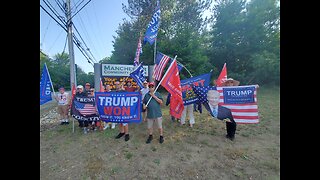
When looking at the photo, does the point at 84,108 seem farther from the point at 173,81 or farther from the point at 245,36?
the point at 245,36

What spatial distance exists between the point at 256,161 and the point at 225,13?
19.3 meters

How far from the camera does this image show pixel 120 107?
4414mm

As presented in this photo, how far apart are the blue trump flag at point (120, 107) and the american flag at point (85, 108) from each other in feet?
3.46

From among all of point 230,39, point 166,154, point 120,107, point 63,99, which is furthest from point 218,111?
point 230,39

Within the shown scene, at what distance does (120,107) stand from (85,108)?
1709mm

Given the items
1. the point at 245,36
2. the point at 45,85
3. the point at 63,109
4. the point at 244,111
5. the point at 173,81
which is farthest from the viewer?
the point at 245,36

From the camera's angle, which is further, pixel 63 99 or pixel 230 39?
pixel 230 39

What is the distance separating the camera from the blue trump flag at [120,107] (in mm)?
4414

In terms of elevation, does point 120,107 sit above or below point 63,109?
above

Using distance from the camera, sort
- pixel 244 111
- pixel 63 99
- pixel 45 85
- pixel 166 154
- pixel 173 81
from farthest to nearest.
→ 1. pixel 63 99
2. pixel 45 85
3. pixel 173 81
4. pixel 244 111
5. pixel 166 154

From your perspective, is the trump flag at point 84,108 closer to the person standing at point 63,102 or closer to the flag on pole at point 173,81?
the person standing at point 63,102
